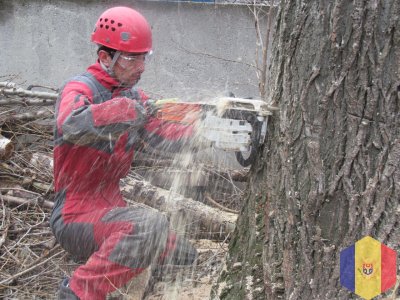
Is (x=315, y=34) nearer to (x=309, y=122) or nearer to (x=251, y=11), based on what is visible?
(x=309, y=122)

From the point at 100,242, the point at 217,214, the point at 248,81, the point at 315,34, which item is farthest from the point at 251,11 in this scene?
the point at 315,34

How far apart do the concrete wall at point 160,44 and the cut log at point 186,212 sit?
2.21 m

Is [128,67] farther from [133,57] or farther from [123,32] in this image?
[123,32]

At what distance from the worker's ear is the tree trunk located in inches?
51.4

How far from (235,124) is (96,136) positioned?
33.1 inches

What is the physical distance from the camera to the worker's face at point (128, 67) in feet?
→ 10.7

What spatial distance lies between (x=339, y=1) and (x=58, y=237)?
84.5 inches

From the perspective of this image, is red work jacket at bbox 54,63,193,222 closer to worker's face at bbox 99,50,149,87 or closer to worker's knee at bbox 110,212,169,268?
worker's face at bbox 99,50,149,87

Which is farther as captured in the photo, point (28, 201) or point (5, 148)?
point (5, 148)

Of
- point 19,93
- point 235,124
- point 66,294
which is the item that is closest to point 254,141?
point 235,124

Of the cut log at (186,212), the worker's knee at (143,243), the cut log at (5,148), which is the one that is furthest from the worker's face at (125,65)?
the cut log at (5,148)

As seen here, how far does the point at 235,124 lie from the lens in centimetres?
246

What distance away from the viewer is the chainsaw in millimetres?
2350

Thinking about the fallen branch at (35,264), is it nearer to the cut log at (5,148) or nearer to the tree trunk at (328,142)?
the cut log at (5,148)
